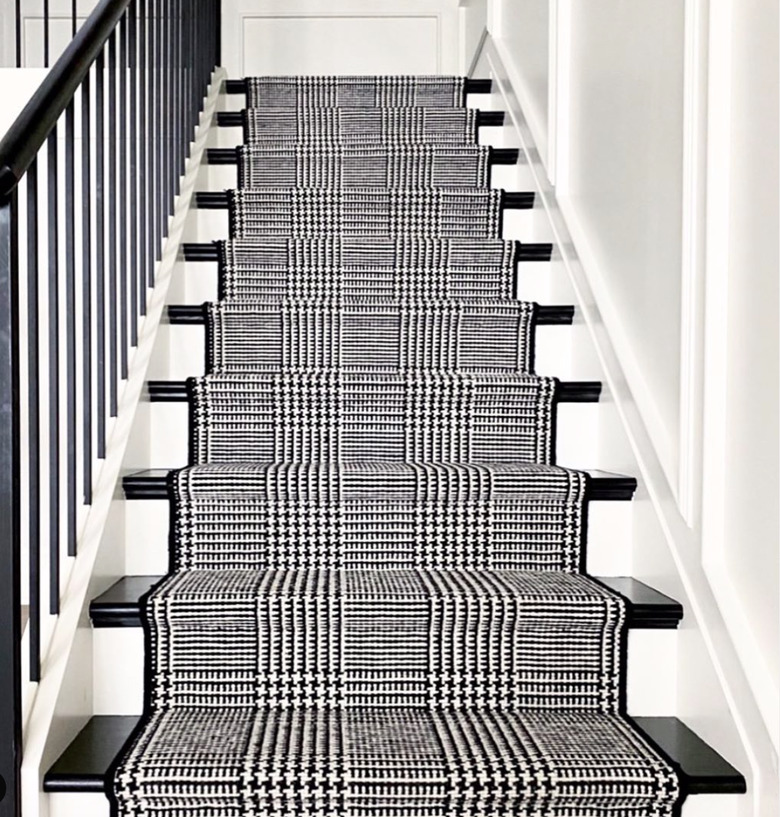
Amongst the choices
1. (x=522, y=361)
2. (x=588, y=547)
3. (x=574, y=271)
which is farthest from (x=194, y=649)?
(x=574, y=271)

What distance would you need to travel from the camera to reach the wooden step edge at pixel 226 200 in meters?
2.55

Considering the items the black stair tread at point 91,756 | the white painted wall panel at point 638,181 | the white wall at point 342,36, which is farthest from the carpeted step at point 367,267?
the white wall at point 342,36

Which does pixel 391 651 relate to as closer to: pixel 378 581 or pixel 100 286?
pixel 378 581

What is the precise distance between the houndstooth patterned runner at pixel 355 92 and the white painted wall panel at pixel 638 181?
0.92 m

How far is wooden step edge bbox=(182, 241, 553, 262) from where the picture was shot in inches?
92.4

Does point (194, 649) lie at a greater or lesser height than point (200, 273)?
lesser

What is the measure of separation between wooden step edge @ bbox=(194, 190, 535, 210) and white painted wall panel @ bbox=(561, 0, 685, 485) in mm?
313

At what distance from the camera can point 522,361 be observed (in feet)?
7.16

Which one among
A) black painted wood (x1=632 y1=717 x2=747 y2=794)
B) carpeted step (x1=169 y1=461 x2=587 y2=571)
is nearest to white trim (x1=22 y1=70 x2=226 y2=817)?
carpeted step (x1=169 y1=461 x2=587 y2=571)

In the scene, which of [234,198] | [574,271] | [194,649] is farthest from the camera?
[234,198]

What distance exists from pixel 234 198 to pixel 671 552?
1.53m

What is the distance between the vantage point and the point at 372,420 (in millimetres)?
1957

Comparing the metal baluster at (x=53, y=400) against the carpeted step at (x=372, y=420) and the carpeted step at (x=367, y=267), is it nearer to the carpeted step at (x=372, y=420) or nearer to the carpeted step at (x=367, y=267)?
the carpeted step at (x=372, y=420)

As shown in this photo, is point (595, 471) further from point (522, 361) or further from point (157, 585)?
point (157, 585)
